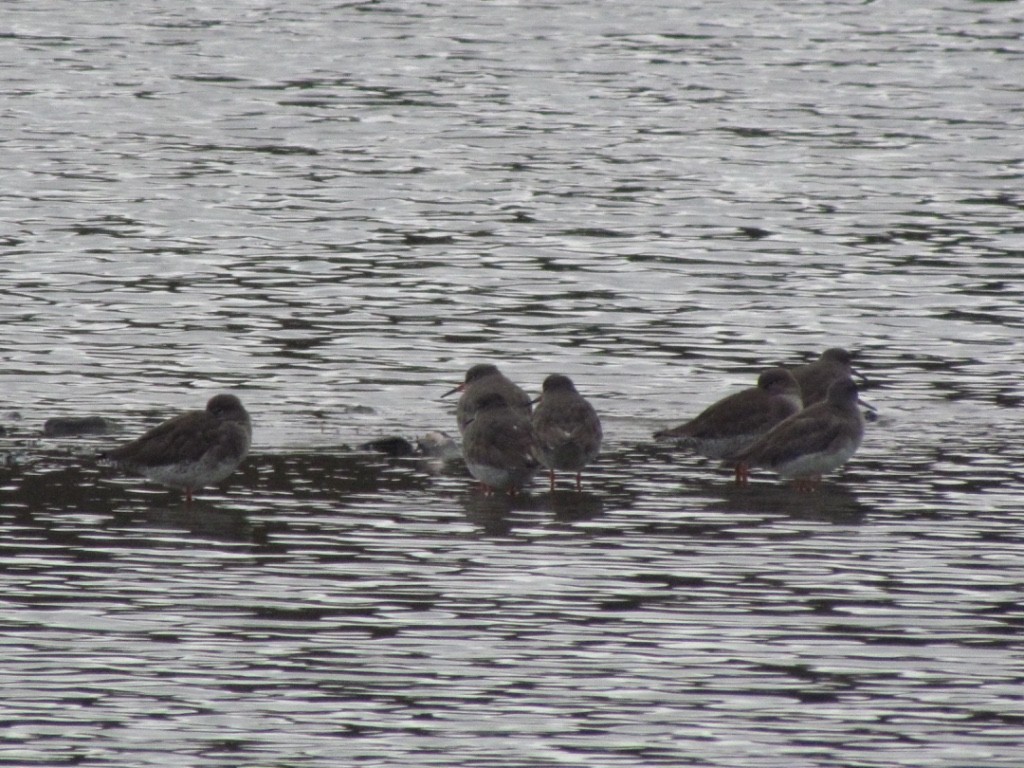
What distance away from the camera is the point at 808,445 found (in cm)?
1600

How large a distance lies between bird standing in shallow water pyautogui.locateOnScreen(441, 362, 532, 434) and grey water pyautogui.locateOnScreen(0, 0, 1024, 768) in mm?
734

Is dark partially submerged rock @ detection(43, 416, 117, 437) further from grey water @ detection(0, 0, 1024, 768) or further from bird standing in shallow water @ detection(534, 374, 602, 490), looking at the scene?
bird standing in shallow water @ detection(534, 374, 602, 490)

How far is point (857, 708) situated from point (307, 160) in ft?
82.1

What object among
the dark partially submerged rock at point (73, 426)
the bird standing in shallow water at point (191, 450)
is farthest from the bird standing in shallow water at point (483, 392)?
the dark partially submerged rock at point (73, 426)

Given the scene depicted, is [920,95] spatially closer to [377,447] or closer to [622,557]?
[377,447]

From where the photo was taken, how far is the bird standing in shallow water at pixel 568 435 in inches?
624

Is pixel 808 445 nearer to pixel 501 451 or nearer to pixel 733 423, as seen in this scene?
pixel 733 423

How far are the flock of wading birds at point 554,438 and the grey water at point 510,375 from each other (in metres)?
0.25

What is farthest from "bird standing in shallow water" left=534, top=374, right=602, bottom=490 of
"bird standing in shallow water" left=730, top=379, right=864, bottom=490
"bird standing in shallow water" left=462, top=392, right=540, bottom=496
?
"bird standing in shallow water" left=730, top=379, right=864, bottom=490

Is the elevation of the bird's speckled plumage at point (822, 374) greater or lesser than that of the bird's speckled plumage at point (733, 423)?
greater

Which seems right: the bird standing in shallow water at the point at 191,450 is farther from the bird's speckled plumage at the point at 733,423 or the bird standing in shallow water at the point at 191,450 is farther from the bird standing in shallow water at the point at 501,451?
the bird's speckled plumage at the point at 733,423

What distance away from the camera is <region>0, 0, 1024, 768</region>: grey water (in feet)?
35.1

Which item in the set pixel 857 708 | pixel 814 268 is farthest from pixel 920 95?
pixel 857 708

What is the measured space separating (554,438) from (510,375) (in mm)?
4722
